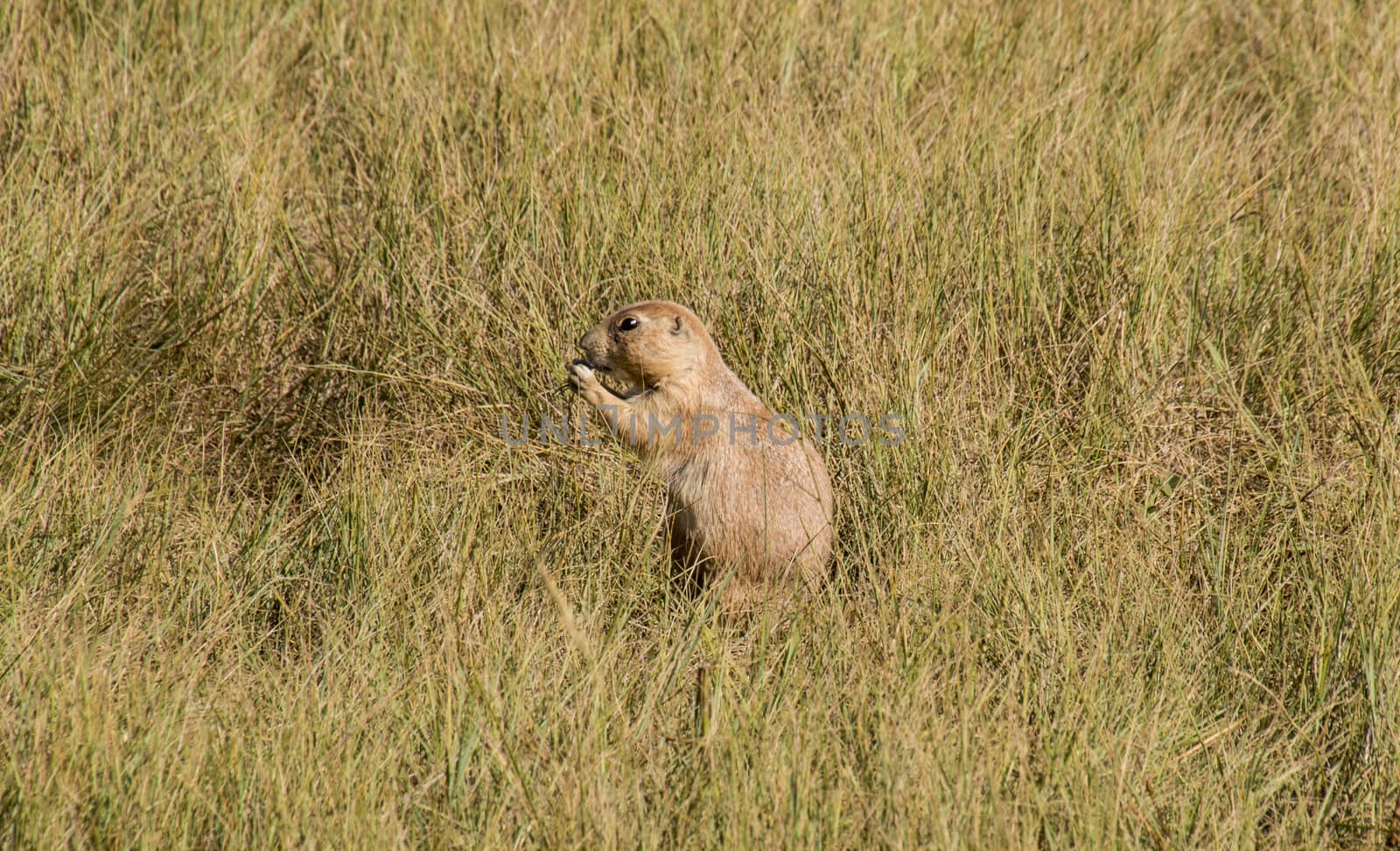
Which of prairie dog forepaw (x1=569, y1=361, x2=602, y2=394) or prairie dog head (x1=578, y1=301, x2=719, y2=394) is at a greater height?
prairie dog head (x1=578, y1=301, x2=719, y2=394)

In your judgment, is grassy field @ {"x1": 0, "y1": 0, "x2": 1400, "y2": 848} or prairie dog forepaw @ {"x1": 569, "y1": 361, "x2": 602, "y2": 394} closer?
grassy field @ {"x1": 0, "y1": 0, "x2": 1400, "y2": 848}

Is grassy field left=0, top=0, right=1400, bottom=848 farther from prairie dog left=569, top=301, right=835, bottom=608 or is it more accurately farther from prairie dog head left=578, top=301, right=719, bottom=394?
prairie dog head left=578, top=301, right=719, bottom=394

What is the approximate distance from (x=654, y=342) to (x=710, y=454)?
13.7 inches

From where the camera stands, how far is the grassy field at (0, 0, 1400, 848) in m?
2.70

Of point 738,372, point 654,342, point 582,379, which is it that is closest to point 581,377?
point 582,379

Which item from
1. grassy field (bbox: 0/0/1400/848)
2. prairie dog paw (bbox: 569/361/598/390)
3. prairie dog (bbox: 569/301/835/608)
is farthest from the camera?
prairie dog paw (bbox: 569/361/598/390)

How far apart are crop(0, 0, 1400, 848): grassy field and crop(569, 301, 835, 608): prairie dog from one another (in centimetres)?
12

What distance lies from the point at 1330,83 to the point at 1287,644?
2.99 metres

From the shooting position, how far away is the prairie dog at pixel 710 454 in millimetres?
3570

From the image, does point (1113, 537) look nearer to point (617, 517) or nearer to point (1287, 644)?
point (1287, 644)

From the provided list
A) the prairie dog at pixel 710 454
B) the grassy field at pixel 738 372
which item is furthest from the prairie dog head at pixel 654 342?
the grassy field at pixel 738 372

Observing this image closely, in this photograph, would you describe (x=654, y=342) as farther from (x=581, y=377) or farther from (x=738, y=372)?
(x=738, y=372)

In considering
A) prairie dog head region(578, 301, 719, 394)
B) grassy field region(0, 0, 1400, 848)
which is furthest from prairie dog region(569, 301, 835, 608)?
grassy field region(0, 0, 1400, 848)

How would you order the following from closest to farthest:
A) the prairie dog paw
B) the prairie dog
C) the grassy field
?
the grassy field
the prairie dog
the prairie dog paw
